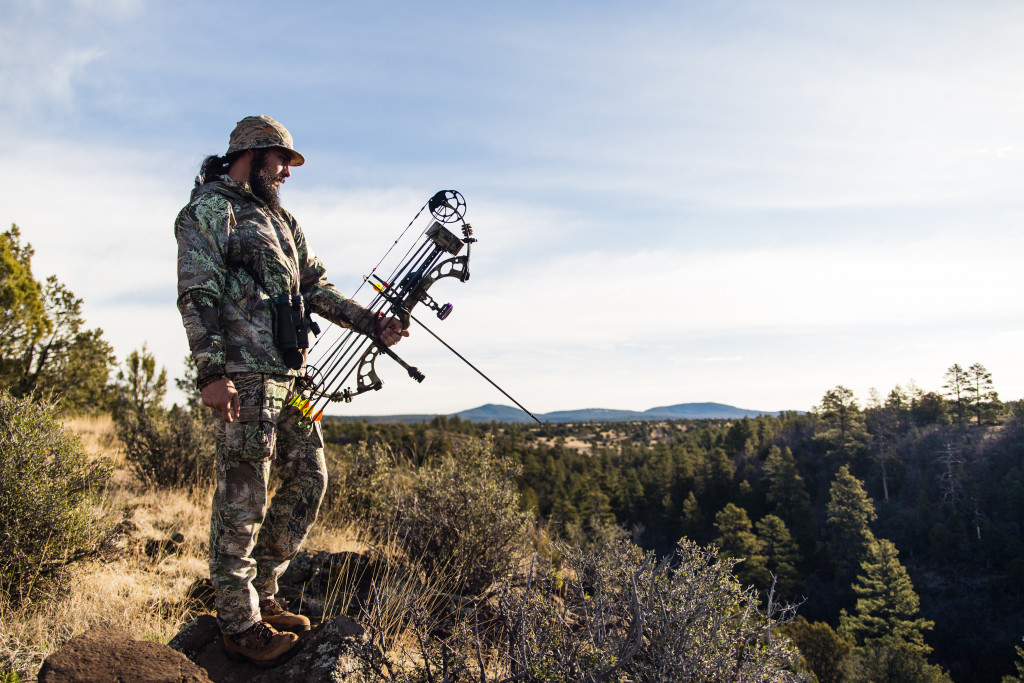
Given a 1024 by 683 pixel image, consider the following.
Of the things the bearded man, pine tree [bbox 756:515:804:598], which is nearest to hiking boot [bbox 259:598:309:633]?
the bearded man

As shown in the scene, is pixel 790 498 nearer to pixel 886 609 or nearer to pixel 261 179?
pixel 886 609

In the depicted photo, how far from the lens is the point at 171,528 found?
5.36 m

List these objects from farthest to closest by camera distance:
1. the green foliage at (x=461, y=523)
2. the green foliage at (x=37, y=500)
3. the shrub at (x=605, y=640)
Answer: the green foliage at (x=461, y=523) < the green foliage at (x=37, y=500) < the shrub at (x=605, y=640)

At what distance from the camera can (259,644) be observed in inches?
103

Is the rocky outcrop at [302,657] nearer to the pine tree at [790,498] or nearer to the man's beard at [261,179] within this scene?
the man's beard at [261,179]

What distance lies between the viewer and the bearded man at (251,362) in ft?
8.57

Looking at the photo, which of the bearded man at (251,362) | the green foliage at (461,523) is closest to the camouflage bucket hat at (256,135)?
the bearded man at (251,362)

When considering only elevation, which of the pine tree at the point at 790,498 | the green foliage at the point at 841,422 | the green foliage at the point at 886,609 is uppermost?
the green foliage at the point at 841,422

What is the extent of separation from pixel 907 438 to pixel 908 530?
1214 cm

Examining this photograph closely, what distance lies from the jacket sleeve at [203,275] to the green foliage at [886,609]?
4208 cm

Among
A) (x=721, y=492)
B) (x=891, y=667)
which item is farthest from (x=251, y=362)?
(x=721, y=492)

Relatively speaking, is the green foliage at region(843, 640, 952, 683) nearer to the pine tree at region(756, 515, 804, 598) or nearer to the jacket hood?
the pine tree at region(756, 515, 804, 598)

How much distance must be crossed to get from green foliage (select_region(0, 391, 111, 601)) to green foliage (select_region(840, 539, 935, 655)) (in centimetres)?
4149

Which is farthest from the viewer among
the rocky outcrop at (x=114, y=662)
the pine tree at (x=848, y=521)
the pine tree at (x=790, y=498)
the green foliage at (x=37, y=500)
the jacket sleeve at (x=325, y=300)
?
the pine tree at (x=790, y=498)
